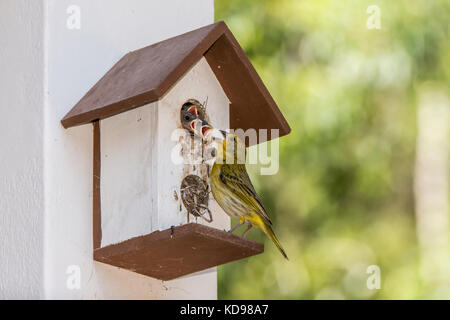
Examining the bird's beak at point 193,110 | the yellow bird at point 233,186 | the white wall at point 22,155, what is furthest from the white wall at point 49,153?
the yellow bird at point 233,186

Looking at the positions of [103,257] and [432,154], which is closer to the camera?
[103,257]

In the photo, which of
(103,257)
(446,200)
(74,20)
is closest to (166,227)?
(103,257)

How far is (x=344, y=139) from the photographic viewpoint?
954 cm

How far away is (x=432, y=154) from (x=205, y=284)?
6050 mm

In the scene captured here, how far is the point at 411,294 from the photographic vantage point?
28.3 feet

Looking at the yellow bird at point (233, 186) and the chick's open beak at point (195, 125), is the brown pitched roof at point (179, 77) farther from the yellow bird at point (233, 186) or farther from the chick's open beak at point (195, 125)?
the chick's open beak at point (195, 125)

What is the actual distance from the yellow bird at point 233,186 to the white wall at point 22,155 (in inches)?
29.7

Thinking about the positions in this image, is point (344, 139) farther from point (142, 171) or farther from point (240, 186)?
point (142, 171)

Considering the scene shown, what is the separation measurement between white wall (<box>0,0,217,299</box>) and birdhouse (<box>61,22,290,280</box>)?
7 cm

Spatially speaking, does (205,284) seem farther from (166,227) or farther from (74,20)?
(74,20)

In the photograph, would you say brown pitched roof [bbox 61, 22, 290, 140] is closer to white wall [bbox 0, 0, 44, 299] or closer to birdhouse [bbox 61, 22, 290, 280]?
birdhouse [bbox 61, 22, 290, 280]

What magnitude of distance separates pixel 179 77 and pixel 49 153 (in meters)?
0.65

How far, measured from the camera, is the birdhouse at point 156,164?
458cm
